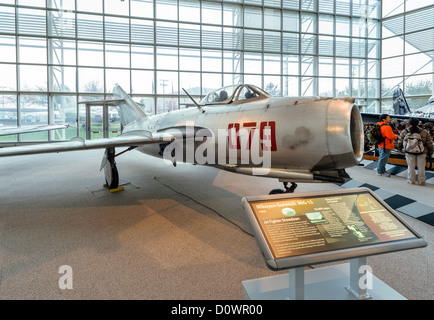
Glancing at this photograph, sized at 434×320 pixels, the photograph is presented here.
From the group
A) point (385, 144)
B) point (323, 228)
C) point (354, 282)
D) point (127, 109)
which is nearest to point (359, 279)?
point (354, 282)

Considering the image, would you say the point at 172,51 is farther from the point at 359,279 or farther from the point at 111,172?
the point at 359,279

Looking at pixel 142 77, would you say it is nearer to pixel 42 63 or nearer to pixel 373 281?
pixel 42 63

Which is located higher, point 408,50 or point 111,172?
point 408,50

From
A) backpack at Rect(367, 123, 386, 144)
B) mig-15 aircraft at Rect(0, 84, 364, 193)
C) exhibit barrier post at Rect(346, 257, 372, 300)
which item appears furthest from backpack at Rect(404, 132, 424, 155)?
exhibit barrier post at Rect(346, 257, 372, 300)

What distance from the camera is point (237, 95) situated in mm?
4848

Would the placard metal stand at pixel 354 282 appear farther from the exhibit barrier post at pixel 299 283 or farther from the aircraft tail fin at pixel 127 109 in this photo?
the aircraft tail fin at pixel 127 109

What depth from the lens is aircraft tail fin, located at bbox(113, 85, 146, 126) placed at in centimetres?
855

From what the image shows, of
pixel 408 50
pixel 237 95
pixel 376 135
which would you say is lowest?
pixel 376 135

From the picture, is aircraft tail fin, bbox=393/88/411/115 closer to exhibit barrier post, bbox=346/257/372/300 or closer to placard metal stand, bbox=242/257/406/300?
placard metal stand, bbox=242/257/406/300

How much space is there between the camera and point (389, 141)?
7.96 m

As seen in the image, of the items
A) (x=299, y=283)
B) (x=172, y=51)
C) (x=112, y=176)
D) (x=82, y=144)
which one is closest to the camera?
(x=299, y=283)

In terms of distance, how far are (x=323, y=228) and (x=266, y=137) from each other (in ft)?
6.76

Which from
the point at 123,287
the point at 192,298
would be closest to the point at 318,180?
the point at 192,298
